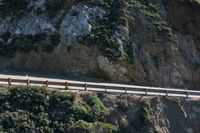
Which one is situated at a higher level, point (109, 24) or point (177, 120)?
point (109, 24)

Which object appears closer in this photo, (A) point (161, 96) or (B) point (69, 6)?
(A) point (161, 96)

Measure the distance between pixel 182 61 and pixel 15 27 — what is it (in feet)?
51.5

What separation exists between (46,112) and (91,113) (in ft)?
11.5

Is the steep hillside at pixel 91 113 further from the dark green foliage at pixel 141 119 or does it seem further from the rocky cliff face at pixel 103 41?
the rocky cliff face at pixel 103 41

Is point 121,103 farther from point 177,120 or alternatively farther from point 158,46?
point 158,46

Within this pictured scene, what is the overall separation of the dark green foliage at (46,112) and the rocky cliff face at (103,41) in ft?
29.6

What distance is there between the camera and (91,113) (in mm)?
41219

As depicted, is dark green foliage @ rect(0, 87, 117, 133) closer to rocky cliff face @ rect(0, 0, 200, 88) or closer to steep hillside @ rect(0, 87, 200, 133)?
steep hillside @ rect(0, 87, 200, 133)

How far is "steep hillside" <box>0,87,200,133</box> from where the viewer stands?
3847 centimetres

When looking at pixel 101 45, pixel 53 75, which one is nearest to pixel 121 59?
pixel 101 45

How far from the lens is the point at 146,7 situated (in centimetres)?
5584

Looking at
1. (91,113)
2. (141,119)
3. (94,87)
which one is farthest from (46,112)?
(141,119)

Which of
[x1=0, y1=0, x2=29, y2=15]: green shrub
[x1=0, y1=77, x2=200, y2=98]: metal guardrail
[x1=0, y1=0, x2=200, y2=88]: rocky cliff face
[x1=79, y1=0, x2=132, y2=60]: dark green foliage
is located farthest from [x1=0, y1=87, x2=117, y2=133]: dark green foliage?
[x1=0, y1=0, x2=29, y2=15]: green shrub

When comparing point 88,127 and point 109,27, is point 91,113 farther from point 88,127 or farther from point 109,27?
point 109,27
